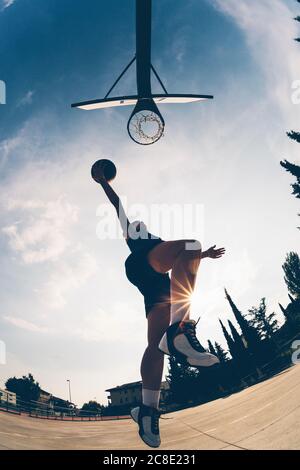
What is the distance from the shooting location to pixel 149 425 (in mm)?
1959

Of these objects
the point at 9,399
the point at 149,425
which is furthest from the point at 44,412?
the point at 149,425

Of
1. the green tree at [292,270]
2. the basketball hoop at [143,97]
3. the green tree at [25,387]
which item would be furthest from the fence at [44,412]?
the green tree at [25,387]

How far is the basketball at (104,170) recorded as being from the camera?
2.40 metres

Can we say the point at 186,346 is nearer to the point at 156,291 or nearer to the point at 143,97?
the point at 156,291

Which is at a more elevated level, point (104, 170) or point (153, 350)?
point (104, 170)

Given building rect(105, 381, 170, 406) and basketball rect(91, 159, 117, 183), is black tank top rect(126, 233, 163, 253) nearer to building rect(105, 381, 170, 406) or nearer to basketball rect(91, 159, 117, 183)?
basketball rect(91, 159, 117, 183)

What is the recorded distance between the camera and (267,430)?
1.94 m

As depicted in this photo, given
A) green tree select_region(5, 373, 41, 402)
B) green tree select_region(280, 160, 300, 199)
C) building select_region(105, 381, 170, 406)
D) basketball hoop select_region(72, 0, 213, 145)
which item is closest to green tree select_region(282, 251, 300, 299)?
green tree select_region(280, 160, 300, 199)

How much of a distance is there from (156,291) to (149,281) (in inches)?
3.9

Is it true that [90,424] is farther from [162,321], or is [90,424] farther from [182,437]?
[162,321]

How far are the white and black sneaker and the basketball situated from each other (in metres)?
1.51

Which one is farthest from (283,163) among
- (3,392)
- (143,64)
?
(3,392)

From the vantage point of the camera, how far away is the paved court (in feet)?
6.23

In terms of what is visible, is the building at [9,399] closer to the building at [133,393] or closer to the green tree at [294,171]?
the building at [133,393]
